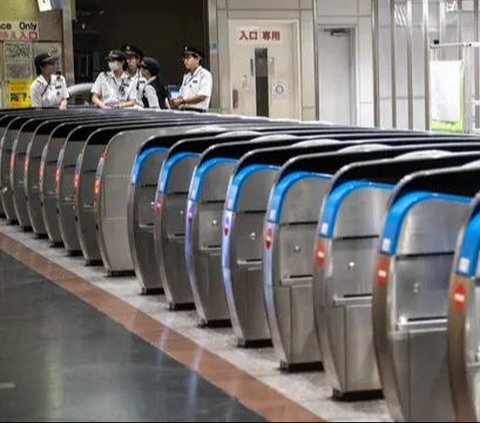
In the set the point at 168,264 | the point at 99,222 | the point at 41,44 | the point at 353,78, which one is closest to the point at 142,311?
the point at 168,264

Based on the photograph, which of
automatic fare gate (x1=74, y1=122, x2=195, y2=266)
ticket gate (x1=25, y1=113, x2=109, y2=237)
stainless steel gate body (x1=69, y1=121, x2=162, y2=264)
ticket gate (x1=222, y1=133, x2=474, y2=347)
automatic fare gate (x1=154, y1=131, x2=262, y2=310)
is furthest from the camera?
ticket gate (x1=25, y1=113, x2=109, y2=237)

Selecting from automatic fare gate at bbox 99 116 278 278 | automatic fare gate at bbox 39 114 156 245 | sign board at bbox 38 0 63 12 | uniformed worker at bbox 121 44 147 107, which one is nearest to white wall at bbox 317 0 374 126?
sign board at bbox 38 0 63 12

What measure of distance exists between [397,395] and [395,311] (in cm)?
34

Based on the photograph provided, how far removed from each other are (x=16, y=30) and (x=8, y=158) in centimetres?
673

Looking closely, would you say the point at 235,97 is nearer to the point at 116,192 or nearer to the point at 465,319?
the point at 116,192

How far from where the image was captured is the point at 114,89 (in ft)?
49.0

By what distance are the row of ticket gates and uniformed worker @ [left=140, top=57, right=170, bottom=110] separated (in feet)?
18.0

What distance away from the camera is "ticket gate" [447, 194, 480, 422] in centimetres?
458

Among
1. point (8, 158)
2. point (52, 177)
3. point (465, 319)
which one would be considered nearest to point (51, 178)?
point (52, 177)

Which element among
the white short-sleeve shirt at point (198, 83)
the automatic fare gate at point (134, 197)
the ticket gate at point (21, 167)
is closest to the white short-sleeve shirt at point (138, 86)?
the white short-sleeve shirt at point (198, 83)

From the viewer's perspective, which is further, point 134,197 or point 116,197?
point 116,197

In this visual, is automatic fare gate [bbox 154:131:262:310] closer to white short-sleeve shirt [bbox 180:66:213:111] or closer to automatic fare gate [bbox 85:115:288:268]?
automatic fare gate [bbox 85:115:288:268]

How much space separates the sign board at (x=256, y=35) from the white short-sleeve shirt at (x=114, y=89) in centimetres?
665

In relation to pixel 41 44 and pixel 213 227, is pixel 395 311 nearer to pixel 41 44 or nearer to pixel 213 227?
pixel 213 227
